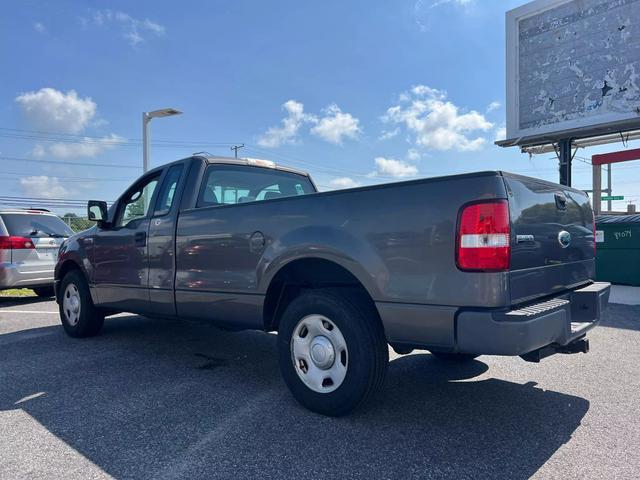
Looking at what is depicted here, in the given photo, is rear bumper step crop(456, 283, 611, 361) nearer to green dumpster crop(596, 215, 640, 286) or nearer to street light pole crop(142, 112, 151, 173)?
green dumpster crop(596, 215, 640, 286)

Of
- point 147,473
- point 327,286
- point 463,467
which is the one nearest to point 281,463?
point 147,473

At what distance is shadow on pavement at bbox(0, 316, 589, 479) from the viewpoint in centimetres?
269

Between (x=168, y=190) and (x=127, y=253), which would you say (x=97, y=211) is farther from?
(x=168, y=190)

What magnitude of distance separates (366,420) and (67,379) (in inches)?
108

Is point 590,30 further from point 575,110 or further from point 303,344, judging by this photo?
point 303,344

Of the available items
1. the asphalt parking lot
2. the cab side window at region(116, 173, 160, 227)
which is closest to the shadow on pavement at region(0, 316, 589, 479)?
the asphalt parking lot

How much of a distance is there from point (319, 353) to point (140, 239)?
8.22ft

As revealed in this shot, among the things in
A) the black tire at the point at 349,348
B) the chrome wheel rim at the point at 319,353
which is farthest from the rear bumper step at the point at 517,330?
the chrome wheel rim at the point at 319,353

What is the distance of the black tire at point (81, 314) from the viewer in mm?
5730

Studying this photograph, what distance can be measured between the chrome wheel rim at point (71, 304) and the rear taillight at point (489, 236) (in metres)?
4.96

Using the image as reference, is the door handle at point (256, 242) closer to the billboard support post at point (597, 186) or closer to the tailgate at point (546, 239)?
the tailgate at point (546, 239)

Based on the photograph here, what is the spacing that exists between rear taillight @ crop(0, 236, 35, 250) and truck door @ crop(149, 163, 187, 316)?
5391 millimetres

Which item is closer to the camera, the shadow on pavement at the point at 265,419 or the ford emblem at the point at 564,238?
the shadow on pavement at the point at 265,419

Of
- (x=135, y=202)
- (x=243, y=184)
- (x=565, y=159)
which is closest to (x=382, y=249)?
(x=243, y=184)
